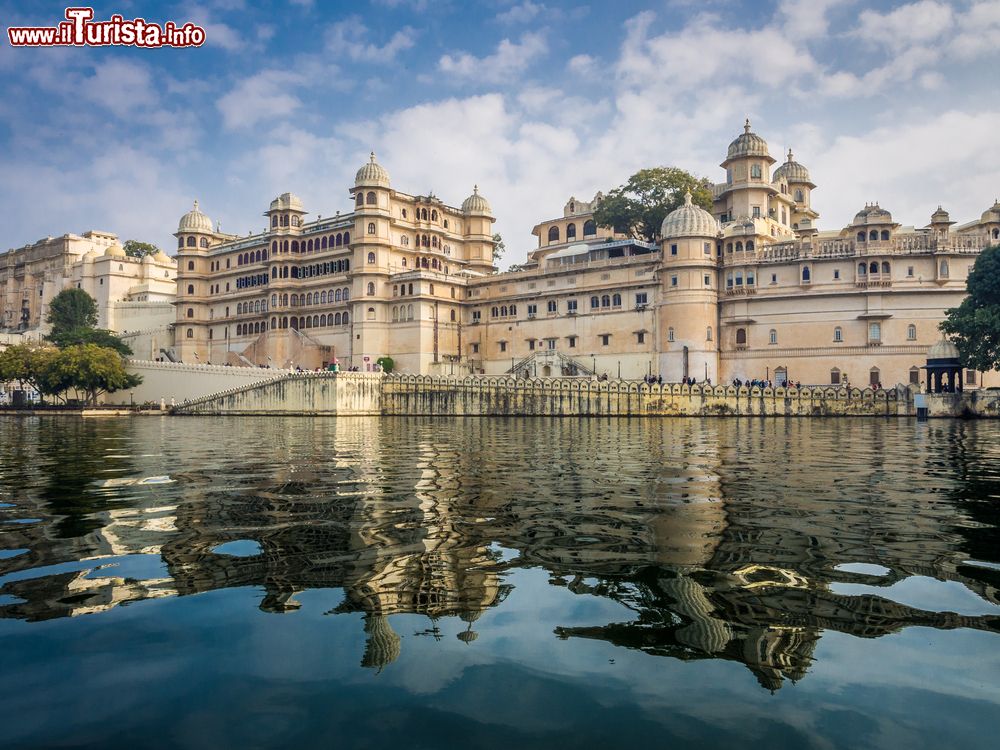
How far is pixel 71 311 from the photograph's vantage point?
86062mm

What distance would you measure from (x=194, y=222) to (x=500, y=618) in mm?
86496

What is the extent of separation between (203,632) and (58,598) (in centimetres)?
185

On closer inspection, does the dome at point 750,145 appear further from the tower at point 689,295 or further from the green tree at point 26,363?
the green tree at point 26,363

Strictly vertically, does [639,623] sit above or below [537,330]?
below

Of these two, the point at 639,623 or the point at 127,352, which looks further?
the point at 127,352

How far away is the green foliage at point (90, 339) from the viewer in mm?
72312

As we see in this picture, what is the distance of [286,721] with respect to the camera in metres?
4.61

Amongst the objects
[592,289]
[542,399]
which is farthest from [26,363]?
[592,289]

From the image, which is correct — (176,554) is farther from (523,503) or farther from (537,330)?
(537,330)

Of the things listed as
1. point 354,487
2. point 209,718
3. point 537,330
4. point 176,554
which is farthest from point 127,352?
point 209,718

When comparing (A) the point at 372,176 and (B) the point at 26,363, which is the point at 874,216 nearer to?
(A) the point at 372,176

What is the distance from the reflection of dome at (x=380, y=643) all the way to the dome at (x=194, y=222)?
282 feet

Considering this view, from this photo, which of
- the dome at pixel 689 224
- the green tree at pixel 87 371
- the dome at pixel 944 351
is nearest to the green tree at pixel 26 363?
the green tree at pixel 87 371

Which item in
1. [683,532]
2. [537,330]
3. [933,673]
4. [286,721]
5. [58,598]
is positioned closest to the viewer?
[286,721]
